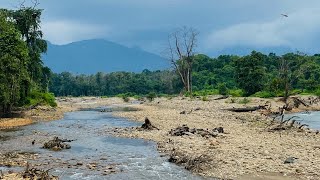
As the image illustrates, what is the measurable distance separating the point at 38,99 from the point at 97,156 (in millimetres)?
44973

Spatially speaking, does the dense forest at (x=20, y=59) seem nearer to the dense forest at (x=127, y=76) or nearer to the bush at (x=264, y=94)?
the dense forest at (x=127, y=76)

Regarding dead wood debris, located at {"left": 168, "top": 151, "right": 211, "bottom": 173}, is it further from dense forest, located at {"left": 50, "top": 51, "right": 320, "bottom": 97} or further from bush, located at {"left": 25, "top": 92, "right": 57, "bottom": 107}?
dense forest, located at {"left": 50, "top": 51, "right": 320, "bottom": 97}

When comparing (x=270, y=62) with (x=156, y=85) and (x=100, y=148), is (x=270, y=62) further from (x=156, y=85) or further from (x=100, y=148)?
(x=100, y=148)

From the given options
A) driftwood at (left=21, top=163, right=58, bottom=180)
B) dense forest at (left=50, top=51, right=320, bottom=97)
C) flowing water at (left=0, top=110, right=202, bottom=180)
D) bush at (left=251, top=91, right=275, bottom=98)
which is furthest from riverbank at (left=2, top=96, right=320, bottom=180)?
bush at (left=251, top=91, right=275, bottom=98)

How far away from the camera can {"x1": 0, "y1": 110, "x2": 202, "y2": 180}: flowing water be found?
1981 centimetres

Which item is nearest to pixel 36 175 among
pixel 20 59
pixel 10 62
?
pixel 10 62

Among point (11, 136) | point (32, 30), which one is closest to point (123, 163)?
point (11, 136)

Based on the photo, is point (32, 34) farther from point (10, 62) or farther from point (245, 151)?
point (245, 151)

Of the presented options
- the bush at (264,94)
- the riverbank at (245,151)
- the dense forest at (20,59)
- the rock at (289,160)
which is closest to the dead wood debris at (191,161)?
the riverbank at (245,151)

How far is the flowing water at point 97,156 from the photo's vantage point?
65.0 ft

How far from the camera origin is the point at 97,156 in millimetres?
24781

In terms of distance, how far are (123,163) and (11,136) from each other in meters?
15.9

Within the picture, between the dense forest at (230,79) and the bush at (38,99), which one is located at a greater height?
the dense forest at (230,79)

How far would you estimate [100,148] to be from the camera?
2792 cm
